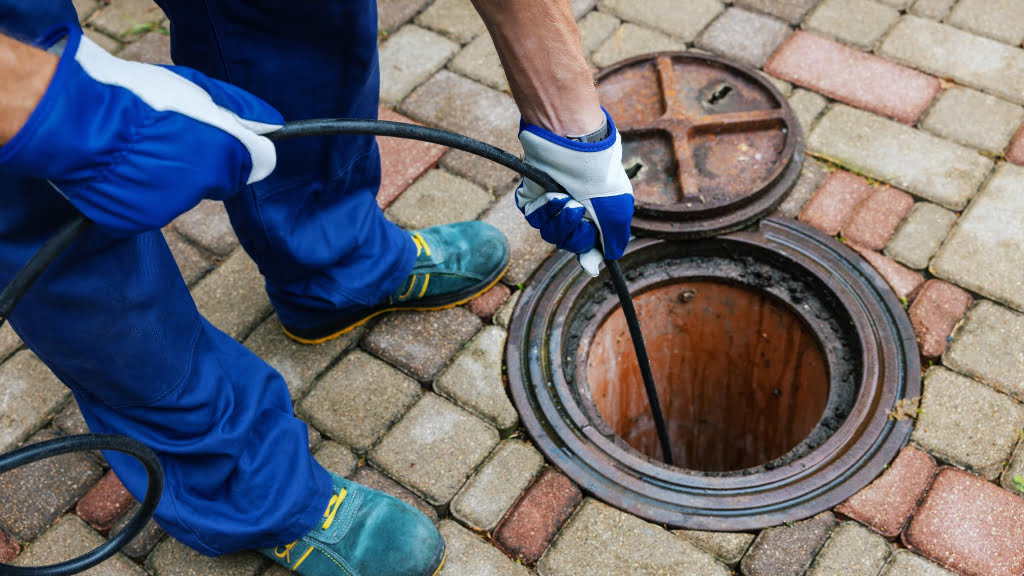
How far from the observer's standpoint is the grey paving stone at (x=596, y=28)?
3.29 meters

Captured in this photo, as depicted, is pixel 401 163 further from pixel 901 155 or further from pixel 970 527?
pixel 970 527

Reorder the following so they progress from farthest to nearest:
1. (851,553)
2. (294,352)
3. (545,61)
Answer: (294,352) < (851,553) < (545,61)

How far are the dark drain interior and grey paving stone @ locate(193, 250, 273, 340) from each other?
104 cm

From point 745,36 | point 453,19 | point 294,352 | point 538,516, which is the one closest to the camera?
point 538,516

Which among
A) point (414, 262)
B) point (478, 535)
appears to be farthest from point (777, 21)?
point (478, 535)

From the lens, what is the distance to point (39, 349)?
1.74m

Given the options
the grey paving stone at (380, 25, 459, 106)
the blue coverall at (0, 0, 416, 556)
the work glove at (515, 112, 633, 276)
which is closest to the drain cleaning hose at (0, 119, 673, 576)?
the work glove at (515, 112, 633, 276)

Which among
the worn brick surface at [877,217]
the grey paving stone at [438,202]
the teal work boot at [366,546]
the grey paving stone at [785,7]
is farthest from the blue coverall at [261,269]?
the grey paving stone at [785,7]

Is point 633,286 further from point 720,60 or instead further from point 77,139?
point 77,139

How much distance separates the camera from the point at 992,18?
10.5 ft

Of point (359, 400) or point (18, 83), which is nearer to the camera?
point (18, 83)

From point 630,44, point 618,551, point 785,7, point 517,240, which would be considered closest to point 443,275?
point 517,240

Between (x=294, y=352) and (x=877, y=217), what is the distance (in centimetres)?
184

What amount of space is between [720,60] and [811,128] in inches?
16.3
